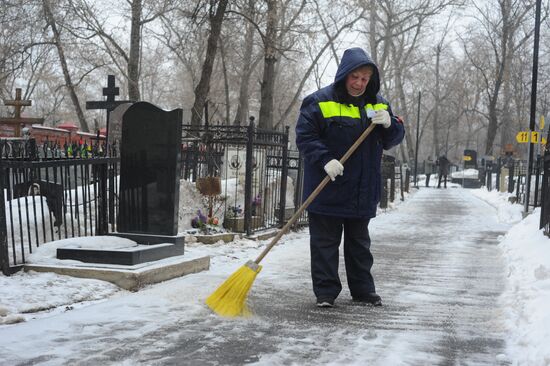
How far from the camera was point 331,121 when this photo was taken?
488cm

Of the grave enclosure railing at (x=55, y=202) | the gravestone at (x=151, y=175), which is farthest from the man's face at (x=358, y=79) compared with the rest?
the grave enclosure railing at (x=55, y=202)

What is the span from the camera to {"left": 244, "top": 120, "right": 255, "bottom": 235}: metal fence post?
9.12 metres

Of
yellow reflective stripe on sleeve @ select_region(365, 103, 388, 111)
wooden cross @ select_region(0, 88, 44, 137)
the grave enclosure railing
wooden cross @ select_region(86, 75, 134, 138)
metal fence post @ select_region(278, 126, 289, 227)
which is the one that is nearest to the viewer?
yellow reflective stripe on sleeve @ select_region(365, 103, 388, 111)

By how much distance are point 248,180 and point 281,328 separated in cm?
520

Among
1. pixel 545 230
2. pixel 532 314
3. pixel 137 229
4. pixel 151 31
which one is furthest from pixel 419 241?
pixel 151 31

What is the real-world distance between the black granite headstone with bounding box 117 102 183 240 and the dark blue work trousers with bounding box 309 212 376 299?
2.03m

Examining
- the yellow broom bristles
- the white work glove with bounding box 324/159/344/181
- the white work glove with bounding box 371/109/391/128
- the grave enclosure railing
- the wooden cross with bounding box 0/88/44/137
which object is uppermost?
the wooden cross with bounding box 0/88/44/137

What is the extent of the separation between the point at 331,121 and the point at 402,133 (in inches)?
24.8

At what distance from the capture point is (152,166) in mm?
6520

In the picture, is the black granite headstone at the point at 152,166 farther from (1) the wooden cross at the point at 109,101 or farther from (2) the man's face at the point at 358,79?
(1) the wooden cross at the point at 109,101

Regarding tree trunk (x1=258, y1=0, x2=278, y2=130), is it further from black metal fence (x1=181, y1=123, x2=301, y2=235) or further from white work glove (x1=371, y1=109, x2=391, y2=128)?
white work glove (x1=371, y1=109, x2=391, y2=128)

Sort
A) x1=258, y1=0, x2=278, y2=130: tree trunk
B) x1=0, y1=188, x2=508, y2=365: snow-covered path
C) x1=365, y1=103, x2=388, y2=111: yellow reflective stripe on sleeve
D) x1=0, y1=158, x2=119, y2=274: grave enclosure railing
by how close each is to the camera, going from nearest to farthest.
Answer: x1=0, y1=188, x2=508, y2=365: snow-covered path, x1=365, y1=103, x2=388, y2=111: yellow reflective stripe on sleeve, x1=0, y1=158, x2=119, y2=274: grave enclosure railing, x1=258, y1=0, x2=278, y2=130: tree trunk

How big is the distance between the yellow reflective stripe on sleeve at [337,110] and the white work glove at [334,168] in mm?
458

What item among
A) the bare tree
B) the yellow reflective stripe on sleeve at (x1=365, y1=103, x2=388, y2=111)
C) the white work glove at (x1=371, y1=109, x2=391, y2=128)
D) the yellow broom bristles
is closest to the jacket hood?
the yellow reflective stripe on sleeve at (x1=365, y1=103, x2=388, y2=111)
